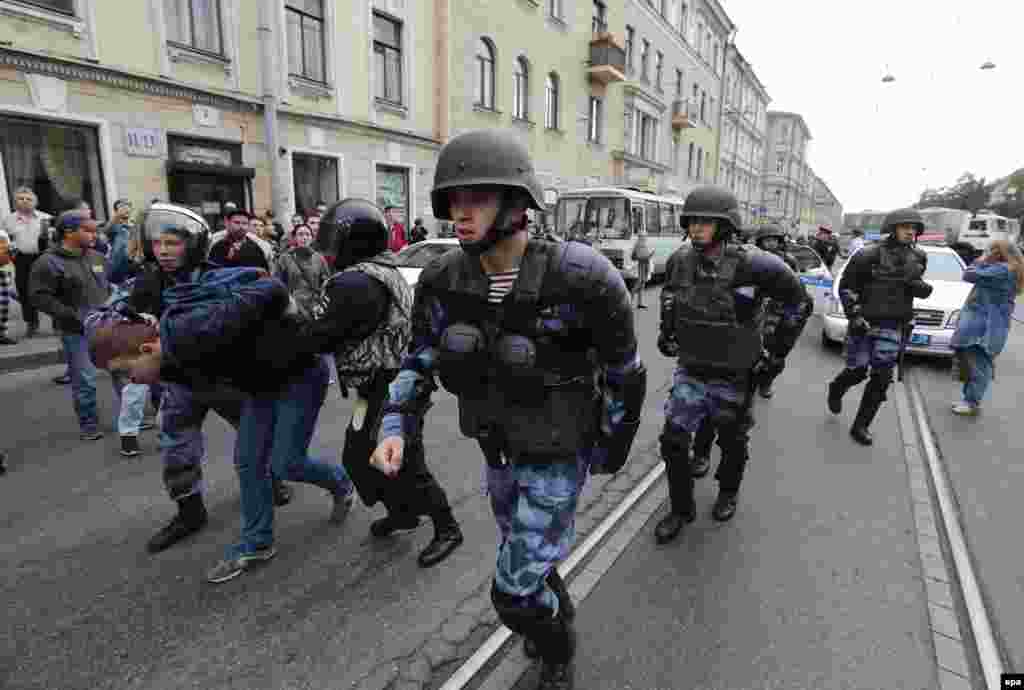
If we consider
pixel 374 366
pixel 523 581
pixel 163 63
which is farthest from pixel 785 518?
pixel 163 63

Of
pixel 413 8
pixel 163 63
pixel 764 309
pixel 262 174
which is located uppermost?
pixel 413 8

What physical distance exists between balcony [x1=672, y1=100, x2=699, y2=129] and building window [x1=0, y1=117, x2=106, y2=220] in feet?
99.7

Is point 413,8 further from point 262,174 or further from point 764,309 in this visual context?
point 764,309

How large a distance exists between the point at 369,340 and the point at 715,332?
5.99 feet

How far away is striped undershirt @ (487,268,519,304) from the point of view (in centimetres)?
182

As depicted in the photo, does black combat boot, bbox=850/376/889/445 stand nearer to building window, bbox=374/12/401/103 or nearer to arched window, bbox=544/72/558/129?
building window, bbox=374/12/401/103

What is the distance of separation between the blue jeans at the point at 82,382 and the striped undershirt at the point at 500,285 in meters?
4.33

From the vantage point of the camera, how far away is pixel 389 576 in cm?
282

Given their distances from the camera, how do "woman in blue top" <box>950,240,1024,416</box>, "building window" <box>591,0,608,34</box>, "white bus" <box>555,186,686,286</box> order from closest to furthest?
1. "woman in blue top" <box>950,240,1024,416</box>
2. "white bus" <box>555,186,686,286</box>
3. "building window" <box>591,0,608,34</box>

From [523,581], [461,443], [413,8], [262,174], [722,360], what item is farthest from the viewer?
[413,8]

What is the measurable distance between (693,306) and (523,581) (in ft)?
6.36

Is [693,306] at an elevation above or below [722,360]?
above

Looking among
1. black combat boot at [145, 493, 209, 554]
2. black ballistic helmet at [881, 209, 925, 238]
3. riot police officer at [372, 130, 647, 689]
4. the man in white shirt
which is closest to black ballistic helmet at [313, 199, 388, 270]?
riot police officer at [372, 130, 647, 689]

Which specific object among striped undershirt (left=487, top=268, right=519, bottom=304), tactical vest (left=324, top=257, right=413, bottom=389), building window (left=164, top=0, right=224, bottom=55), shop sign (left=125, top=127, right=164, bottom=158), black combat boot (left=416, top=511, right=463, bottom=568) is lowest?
black combat boot (left=416, top=511, right=463, bottom=568)
